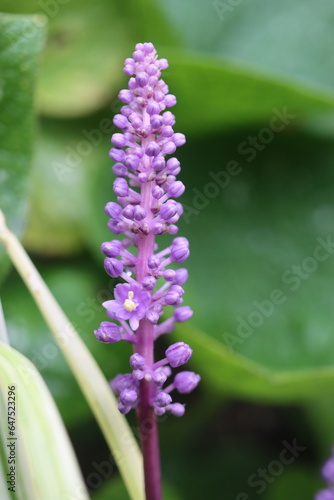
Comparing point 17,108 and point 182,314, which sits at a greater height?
point 17,108

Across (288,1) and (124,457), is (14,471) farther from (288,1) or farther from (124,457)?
(288,1)

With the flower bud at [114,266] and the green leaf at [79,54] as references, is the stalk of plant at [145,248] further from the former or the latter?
the green leaf at [79,54]

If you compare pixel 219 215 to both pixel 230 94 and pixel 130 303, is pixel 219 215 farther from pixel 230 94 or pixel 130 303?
pixel 130 303

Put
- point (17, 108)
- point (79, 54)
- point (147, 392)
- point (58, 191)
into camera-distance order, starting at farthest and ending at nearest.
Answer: point (79, 54), point (58, 191), point (17, 108), point (147, 392)

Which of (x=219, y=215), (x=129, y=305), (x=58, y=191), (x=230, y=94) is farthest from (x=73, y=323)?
(x=129, y=305)

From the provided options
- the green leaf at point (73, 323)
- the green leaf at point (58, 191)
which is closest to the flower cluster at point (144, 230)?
the green leaf at point (73, 323)

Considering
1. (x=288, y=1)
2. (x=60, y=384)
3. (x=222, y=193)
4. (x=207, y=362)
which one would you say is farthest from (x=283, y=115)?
(x=60, y=384)
